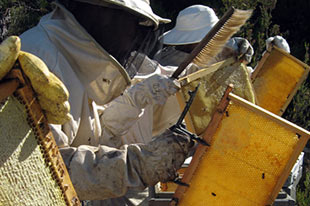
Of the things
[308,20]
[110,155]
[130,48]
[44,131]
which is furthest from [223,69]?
[308,20]

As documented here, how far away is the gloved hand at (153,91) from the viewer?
7.66ft

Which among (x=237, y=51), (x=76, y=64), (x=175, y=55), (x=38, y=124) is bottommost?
(x=175, y=55)

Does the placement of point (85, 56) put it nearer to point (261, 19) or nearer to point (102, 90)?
point (102, 90)

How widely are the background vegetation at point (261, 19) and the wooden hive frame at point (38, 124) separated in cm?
468

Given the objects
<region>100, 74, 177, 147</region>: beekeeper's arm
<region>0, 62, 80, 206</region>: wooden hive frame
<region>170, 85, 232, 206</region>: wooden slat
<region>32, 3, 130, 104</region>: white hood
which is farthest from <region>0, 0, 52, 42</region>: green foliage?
<region>0, 62, 80, 206</region>: wooden hive frame

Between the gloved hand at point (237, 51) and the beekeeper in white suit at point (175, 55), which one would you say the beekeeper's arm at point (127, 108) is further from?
the gloved hand at point (237, 51)

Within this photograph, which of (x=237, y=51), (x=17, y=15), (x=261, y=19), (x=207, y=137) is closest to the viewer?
(x=207, y=137)

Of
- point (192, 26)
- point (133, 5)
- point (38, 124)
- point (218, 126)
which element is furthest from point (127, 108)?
point (192, 26)

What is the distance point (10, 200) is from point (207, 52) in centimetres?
124

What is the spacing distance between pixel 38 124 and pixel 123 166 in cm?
60

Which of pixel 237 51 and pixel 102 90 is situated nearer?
pixel 102 90

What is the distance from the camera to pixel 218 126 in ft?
5.79

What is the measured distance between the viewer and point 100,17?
225 centimetres

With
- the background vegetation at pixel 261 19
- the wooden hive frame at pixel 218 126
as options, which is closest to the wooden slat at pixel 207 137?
the wooden hive frame at pixel 218 126
